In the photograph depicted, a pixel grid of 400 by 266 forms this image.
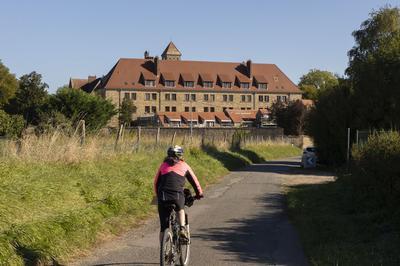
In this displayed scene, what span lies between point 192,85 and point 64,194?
10591 cm

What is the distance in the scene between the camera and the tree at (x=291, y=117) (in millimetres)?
83938

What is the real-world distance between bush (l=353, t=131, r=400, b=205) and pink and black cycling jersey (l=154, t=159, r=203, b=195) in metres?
5.03

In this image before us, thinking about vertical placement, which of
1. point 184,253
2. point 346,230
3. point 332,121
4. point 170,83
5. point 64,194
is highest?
point 170,83

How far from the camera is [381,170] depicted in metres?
12.0

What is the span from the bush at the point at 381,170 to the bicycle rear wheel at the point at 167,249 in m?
5.47

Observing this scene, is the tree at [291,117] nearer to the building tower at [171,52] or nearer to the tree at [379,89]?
the tree at [379,89]

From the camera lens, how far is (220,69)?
4737 inches

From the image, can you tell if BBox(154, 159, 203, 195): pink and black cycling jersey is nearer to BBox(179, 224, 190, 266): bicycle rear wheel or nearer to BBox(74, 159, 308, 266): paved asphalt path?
BBox(179, 224, 190, 266): bicycle rear wheel

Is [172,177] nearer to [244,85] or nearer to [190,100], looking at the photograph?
[190,100]

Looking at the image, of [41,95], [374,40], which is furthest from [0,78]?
[374,40]

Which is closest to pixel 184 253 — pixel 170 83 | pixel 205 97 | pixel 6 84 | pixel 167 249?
pixel 167 249

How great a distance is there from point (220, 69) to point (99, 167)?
10702 centimetres

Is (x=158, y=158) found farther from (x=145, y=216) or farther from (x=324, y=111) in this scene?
(x=324, y=111)

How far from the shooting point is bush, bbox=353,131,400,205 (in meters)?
11.5
